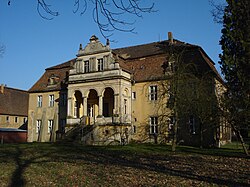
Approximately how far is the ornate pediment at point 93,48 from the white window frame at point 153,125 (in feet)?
28.9

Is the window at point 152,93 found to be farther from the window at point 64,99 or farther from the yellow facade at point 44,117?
the yellow facade at point 44,117

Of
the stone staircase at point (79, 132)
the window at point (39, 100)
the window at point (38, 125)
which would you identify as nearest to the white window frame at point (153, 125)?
the stone staircase at point (79, 132)

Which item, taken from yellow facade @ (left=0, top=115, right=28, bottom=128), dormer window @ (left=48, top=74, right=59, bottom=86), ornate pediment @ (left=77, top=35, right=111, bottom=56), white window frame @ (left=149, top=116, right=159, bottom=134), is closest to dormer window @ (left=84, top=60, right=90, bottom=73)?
ornate pediment @ (left=77, top=35, right=111, bottom=56)

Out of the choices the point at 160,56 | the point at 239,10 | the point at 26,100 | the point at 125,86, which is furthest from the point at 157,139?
the point at 26,100

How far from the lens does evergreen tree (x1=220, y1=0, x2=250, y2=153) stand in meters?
16.6

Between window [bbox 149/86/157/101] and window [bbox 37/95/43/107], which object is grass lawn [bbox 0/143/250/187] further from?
window [bbox 37/95/43/107]

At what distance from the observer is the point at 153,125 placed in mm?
29484

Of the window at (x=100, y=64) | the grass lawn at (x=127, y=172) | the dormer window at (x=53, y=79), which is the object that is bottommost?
the grass lawn at (x=127, y=172)

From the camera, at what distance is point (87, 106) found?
3262 cm

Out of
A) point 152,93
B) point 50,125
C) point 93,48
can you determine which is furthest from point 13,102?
point 152,93

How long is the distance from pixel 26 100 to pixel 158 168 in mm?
46529

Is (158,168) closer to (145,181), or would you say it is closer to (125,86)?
(145,181)

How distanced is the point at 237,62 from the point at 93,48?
54.7 feet

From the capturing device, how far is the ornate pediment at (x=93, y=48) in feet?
97.8
